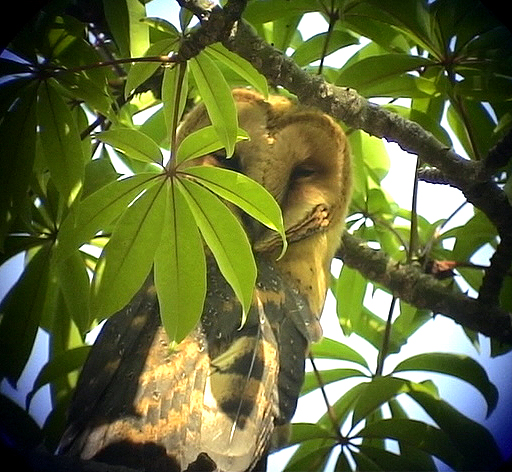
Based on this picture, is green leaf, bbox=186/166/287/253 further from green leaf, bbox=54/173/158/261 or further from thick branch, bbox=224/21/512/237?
thick branch, bbox=224/21/512/237

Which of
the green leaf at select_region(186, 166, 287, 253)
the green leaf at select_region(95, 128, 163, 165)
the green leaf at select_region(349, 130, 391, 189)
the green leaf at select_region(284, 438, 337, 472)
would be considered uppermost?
the green leaf at select_region(349, 130, 391, 189)

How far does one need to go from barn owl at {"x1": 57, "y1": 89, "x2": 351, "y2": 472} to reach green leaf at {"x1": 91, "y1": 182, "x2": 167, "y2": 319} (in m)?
0.09

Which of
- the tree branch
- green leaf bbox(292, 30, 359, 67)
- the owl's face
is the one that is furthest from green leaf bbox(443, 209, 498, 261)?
green leaf bbox(292, 30, 359, 67)

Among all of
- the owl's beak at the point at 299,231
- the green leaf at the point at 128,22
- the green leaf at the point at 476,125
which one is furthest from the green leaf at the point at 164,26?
the green leaf at the point at 476,125

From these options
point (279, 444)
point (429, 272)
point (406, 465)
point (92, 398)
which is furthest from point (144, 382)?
point (429, 272)

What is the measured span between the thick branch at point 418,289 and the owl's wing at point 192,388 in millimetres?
188

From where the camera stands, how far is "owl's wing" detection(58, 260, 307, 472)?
67 centimetres

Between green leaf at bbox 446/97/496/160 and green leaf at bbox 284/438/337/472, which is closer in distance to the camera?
green leaf at bbox 284/438/337/472

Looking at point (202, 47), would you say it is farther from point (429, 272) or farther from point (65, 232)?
point (429, 272)

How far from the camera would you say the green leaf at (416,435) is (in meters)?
0.75

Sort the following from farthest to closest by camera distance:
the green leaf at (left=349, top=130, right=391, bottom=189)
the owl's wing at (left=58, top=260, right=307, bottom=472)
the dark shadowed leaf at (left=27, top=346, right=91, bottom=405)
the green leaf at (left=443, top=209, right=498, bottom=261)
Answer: the green leaf at (left=349, top=130, right=391, bottom=189) < the green leaf at (left=443, top=209, right=498, bottom=261) < the dark shadowed leaf at (left=27, top=346, right=91, bottom=405) < the owl's wing at (left=58, top=260, right=307, bottom=472)

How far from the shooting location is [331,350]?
874mm

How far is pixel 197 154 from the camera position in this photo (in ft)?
2.27

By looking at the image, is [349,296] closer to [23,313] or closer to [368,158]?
[368,158]
